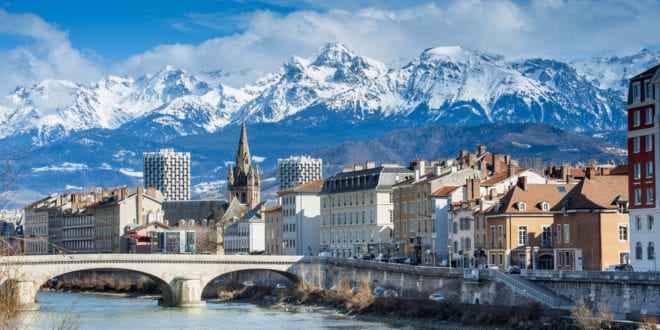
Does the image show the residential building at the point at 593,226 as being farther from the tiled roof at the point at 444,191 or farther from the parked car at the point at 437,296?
the tiled roof at the point at 444,191

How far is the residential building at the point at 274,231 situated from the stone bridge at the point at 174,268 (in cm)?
3913

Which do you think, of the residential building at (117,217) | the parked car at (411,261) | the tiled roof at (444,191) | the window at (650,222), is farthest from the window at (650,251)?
the residential building at (117,217)

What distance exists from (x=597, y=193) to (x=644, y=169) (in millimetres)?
9206

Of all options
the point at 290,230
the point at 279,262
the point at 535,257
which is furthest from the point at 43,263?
the point at 290,230

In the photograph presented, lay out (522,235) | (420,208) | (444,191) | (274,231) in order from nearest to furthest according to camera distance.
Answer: (522,235) < (444,191) < (420,208) < (274,231)

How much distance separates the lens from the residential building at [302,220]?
487 ft

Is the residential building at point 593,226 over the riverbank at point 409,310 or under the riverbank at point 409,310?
over

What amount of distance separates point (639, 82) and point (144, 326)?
3528 centimetres

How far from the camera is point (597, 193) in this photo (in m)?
88.6

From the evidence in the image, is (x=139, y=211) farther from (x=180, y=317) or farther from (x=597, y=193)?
(x=597, y=193)

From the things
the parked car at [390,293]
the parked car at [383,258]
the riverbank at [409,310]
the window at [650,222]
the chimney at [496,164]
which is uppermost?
the chimney at [496,164]

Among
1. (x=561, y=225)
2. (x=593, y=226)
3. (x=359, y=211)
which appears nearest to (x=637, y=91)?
(x=593, y=226)

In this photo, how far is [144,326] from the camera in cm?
8581

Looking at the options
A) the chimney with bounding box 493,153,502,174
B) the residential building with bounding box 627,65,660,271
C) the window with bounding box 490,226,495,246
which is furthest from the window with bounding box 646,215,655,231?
the chimney with bounding box 493,153,502,174
